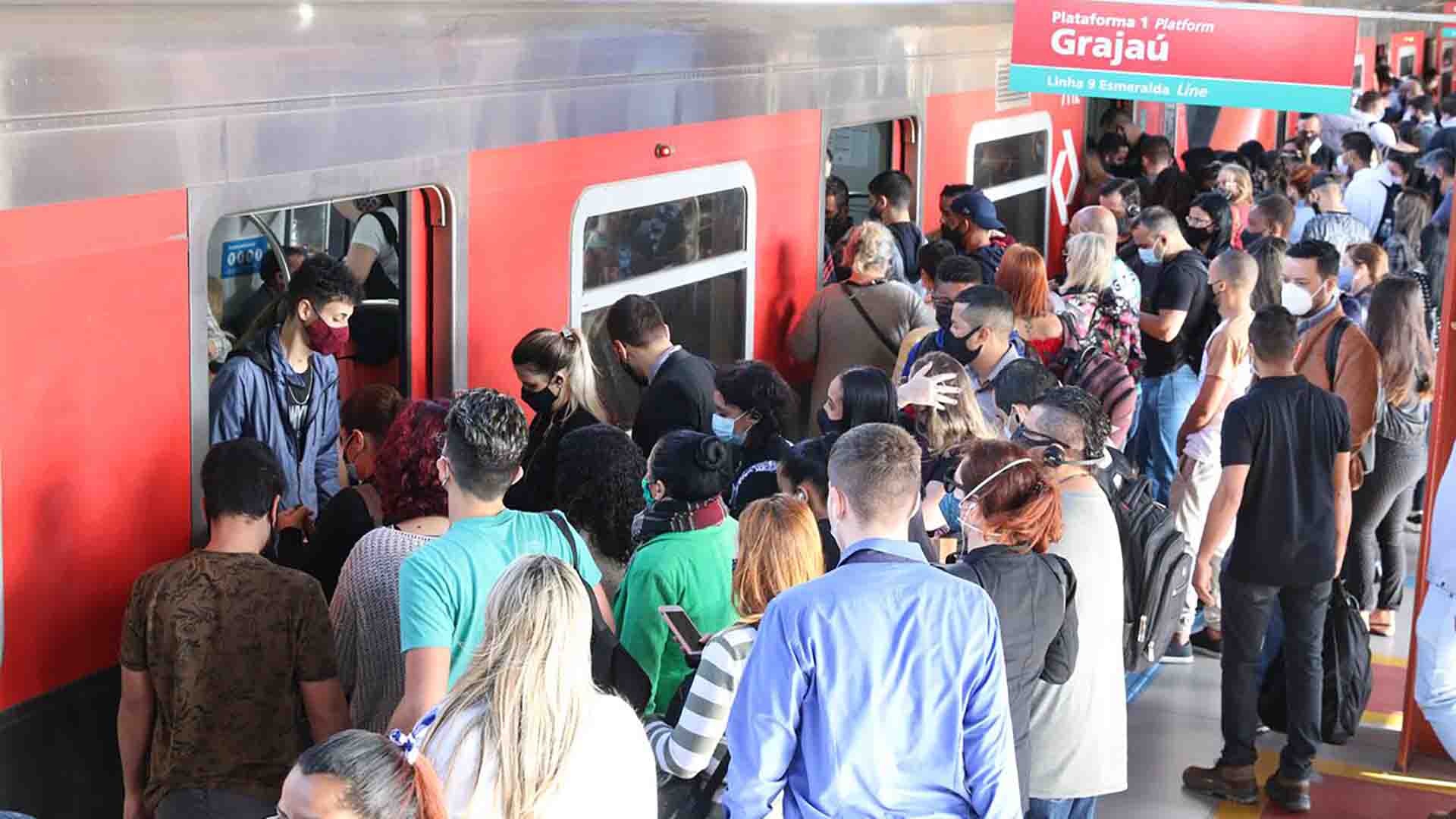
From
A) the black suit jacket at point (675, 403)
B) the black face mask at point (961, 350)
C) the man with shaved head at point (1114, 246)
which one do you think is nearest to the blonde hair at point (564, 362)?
the black suit jacket at point (675, 403)

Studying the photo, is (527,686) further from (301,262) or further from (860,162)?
(860,162)


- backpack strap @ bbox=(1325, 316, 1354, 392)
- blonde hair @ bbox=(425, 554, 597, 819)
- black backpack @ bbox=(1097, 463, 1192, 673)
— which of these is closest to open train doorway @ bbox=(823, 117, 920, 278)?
backpack strap @ bbox=(1325, 316, 1354, 392)

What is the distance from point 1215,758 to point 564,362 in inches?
101

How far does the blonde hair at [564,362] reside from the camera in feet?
16.1

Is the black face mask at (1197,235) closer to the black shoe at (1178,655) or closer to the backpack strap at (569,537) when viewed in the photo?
the black shoe at (1178,655)

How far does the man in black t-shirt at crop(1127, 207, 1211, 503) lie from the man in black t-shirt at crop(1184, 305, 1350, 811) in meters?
2.11

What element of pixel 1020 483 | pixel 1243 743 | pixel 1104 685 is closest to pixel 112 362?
pixel 1020 483

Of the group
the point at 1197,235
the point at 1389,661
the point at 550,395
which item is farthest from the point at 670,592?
the point at 1197,235

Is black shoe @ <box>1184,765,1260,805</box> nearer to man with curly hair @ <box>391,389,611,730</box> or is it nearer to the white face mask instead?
the white face mask

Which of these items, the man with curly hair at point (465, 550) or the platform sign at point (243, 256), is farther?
the platform sign at point (243, 256)

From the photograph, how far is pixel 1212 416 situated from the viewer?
6.50m

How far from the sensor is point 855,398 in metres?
4.70

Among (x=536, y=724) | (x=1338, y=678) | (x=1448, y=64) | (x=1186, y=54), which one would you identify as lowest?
(x=1338, y=678)

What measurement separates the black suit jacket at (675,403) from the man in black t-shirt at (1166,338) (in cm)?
257
